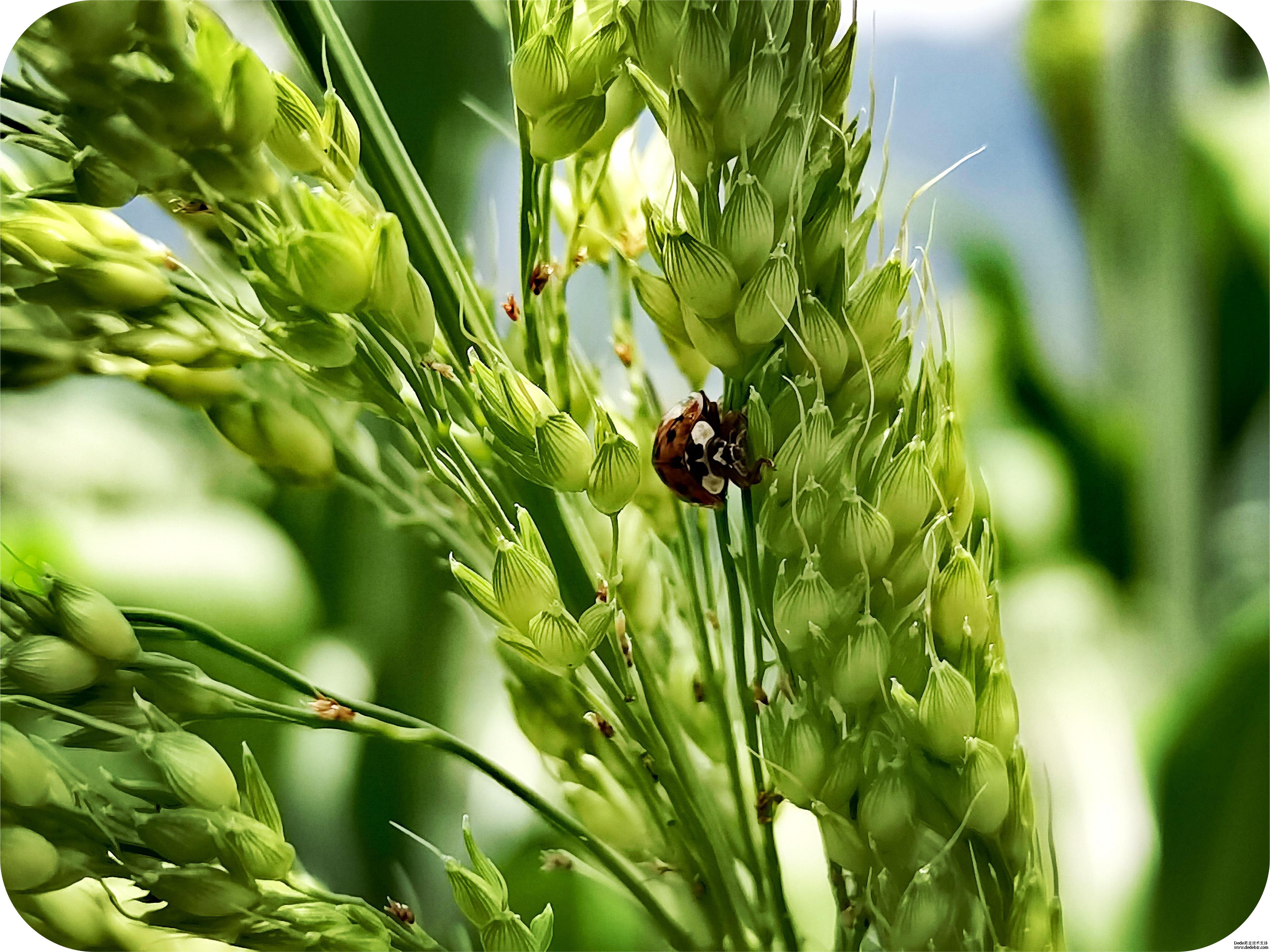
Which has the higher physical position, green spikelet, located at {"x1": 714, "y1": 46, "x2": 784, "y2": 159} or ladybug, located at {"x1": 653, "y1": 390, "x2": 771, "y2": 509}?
green spikelet, located at {"x1": 714, "y1": 46, "x2": 784, "y2": 159}

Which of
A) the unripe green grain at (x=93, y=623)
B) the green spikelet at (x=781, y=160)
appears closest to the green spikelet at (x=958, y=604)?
the green spikelet at (x=781, y=160)

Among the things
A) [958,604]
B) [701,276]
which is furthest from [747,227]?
[958,604]

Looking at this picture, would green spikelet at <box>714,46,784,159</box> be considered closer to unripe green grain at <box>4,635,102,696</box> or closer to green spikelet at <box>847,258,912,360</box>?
green spikelet at <box>847,258,912,360</box>

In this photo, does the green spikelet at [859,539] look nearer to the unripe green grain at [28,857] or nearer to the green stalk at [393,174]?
the green stalk at [393,174]

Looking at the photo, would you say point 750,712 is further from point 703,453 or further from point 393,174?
point 393,174

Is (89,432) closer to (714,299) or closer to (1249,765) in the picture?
(714,299)

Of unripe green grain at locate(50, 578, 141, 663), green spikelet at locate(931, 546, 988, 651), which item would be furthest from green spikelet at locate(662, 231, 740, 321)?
unripe green grain at locate(50, 578, 141, 663)

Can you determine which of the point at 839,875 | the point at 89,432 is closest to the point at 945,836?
the point at 839,875
